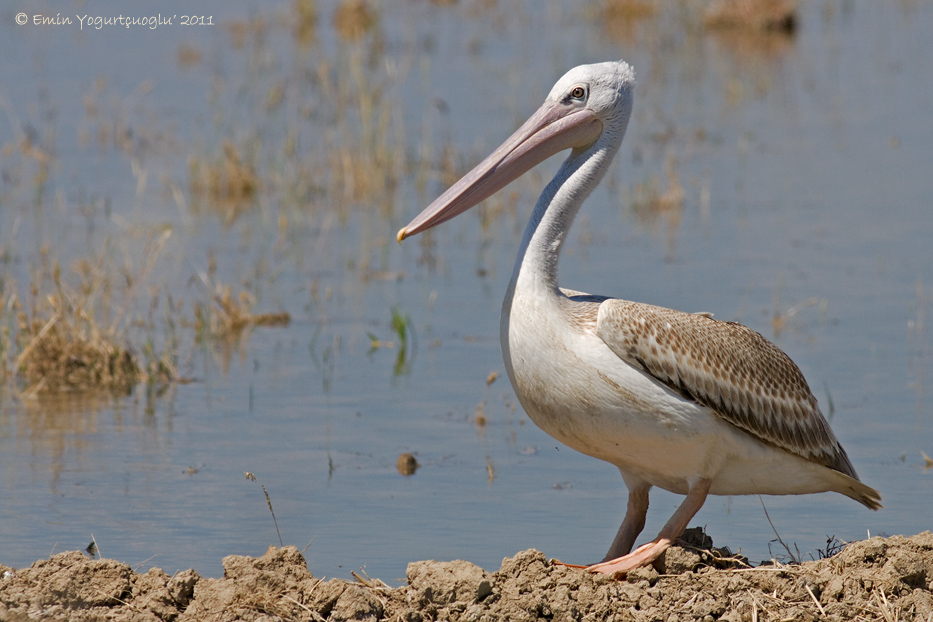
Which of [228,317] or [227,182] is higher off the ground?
[227,182]

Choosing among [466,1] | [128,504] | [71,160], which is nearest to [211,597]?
[128,504]

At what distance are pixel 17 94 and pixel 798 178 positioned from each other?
27.7 ft

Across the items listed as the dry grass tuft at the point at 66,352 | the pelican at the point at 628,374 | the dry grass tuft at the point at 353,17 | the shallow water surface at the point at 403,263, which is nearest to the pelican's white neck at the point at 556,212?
the pelican at the point at 628,374

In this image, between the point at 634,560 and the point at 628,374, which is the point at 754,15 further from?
the point at 634,560

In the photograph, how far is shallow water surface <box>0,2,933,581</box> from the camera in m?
6.55

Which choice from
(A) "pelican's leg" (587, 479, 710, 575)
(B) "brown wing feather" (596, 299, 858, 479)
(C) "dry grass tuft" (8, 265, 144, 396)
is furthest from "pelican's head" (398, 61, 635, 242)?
(C) "dry grass tuft" (8, 265, 144, 396)

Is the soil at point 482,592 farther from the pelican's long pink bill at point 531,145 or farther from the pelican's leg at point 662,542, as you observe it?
the pelican's long pink bill at point 531,145

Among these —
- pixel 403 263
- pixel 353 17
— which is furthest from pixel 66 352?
pixel 353 17

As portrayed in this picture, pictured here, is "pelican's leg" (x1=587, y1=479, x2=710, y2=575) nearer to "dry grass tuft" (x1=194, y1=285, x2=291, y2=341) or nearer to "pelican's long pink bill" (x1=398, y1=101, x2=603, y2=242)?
"pelican's long pink bill" (x1=398, y1=101, x2=603, y2=242)

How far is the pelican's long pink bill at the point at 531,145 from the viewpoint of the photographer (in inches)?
229

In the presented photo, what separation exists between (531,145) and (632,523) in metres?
1.61

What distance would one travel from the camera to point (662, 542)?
213 inches

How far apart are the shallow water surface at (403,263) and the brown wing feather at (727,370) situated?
593 millimetres

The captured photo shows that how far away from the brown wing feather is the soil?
2.10ft
